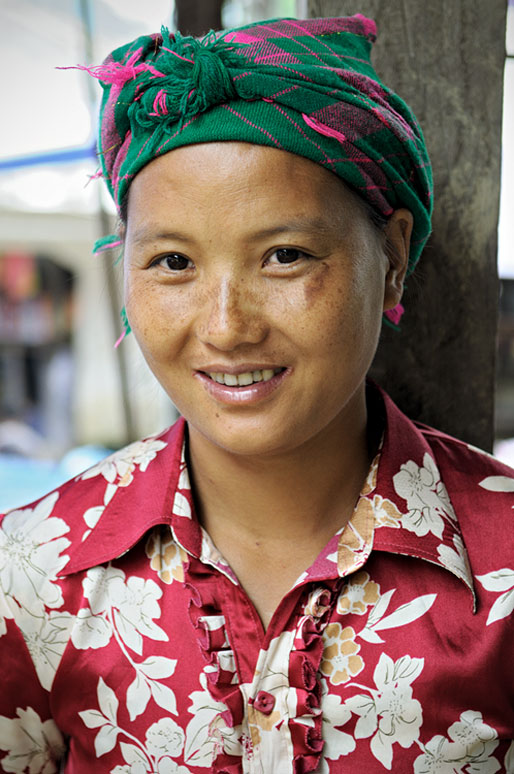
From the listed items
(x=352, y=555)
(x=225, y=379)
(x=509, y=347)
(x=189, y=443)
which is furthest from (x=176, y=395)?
(x=509, y=347)

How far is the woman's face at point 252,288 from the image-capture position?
113 centimetres

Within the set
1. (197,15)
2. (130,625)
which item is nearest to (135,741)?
(130,625)

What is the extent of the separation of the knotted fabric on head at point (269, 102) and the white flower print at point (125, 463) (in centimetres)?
53

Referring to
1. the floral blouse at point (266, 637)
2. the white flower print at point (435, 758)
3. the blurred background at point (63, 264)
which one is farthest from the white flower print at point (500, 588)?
the blurred background at point (63, 264)

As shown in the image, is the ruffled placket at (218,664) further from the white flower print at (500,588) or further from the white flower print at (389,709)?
the white flower print at (500,588)

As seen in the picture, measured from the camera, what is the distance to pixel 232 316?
1119 millimetres

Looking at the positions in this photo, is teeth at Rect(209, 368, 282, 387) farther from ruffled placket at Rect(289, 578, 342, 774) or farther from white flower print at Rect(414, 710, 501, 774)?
white flower print at Rect(414, 710, 501, 774)

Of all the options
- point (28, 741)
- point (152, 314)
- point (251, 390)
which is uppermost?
point (152, 314)

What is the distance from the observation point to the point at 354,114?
1.20m

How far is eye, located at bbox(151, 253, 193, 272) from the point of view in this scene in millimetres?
1204

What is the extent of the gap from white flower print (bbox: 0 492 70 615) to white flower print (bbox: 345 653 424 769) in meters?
0.59

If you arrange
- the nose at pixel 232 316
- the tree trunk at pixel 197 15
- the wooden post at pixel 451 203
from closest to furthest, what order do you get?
the nose at pixel 232 316, the wooden post at pixel 451 203, the tree trunk at pixel 197 15

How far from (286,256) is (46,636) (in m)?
0.83

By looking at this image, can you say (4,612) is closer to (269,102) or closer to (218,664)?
(218,664)
